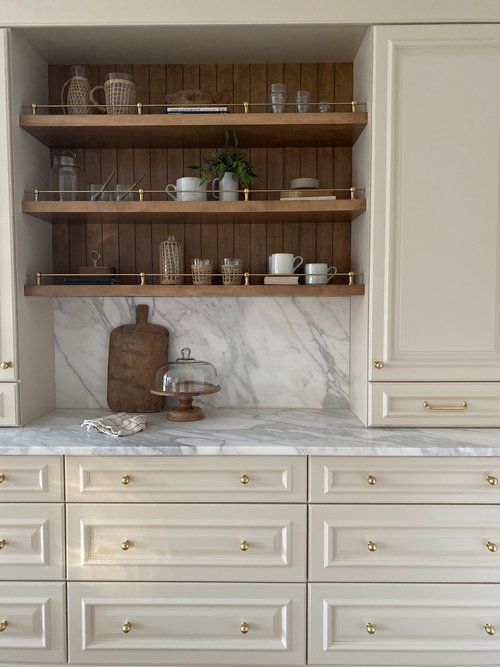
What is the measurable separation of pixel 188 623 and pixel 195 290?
46.8 inches

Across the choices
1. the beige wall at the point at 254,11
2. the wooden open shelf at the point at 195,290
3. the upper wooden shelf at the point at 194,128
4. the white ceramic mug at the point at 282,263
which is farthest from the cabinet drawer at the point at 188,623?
the beige wall at the point at 254,11

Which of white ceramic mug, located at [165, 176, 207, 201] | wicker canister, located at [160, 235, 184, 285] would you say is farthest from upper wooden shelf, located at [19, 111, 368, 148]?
wicker canister, located at [160, 235, 184, 285]

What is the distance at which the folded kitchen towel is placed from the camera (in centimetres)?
190

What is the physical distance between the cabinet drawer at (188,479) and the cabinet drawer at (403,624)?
1.28ft

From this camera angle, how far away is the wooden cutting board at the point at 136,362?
7.53 ft

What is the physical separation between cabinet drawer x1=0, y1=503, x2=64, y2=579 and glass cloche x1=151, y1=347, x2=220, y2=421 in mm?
566

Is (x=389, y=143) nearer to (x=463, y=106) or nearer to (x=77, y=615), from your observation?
(x=463, y=106)

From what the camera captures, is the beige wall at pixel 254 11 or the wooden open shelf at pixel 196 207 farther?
the wooden open shelf at pixel 196 207

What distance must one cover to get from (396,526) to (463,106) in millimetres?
1496

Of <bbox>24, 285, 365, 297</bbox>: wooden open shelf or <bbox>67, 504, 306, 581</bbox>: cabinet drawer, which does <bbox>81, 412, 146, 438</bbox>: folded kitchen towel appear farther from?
<bbox>24, 285, 365, 297</bbox>: wooden open shelf

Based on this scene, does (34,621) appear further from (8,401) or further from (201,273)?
(201,273)

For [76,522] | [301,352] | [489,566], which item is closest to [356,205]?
[301,352]

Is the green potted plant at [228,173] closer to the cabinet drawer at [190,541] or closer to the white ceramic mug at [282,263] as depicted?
the white ceramic mug at [282,263]

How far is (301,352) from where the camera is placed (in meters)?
2.35
